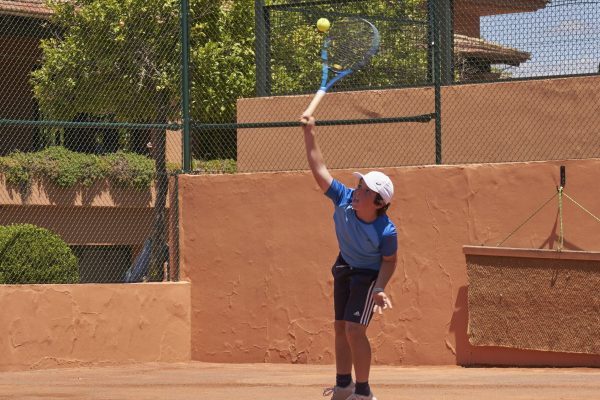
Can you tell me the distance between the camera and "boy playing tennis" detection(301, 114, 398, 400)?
24.1 ft

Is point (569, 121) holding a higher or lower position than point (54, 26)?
lower

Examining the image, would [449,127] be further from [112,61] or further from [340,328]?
[112,61]

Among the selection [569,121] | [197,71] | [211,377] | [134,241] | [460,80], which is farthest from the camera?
[197,71]

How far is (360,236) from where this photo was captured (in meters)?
7.44

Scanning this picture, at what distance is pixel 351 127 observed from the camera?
12.9m

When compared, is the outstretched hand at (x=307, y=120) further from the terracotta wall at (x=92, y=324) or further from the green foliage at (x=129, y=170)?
the green foliage at (x=129, y=170)

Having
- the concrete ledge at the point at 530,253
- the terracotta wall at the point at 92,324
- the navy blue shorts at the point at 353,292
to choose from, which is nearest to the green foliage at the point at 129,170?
the terracotta wall at the point at 92,324

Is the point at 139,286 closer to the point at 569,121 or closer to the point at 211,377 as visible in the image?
the point at 211,377

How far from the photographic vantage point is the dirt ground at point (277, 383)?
852 centimetres

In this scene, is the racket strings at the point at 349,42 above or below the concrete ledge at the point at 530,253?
above

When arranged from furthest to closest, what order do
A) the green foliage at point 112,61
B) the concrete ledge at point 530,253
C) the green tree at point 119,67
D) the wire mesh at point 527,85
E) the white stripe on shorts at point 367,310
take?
the green foliage at point 112,61 < the green tree at point 119,67 < the wire mesh at point 527,85 < the concrete ledge at point 530,253 < the white stripe on shorts at point 367,310

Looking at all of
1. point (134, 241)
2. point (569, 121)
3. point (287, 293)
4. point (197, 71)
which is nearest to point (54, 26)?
point (197, 71)

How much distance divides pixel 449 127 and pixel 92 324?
419 centimetres

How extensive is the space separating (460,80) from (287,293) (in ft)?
9.61
